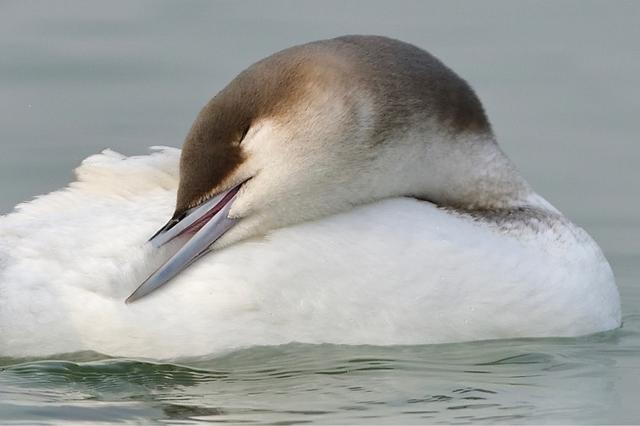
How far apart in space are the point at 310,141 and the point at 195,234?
634mm

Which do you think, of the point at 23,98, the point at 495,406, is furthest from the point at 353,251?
the point at 23,98

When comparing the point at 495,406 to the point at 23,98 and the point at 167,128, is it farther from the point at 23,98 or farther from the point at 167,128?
the point at 23,98

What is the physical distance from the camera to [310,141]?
7473mm

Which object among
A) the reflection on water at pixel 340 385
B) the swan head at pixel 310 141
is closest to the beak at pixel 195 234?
the swan head at pixel 310 141

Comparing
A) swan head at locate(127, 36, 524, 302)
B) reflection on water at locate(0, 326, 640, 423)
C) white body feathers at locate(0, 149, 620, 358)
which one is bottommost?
reflection on water at locate(0, 326, 640, 423)

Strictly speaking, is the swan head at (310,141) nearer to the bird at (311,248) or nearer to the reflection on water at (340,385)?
the bird at (311,248)

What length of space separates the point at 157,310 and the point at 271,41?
4.38 metres

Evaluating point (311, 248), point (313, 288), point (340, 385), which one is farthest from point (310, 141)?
point (340, 385)

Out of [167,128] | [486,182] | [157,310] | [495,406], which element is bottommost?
[495,406]

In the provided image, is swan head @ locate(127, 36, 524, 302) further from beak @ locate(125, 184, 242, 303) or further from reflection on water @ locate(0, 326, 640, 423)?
reflection on water @ locate(0, 326, 640, 423)

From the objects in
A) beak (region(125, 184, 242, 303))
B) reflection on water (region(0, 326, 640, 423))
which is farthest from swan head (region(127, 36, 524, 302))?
reflection on water (region(0, 326, 640, 423))

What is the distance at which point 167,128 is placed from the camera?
1089 cm

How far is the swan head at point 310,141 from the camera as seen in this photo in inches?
293

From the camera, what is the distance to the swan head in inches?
293
